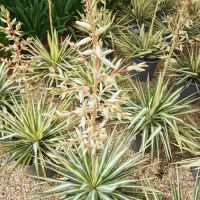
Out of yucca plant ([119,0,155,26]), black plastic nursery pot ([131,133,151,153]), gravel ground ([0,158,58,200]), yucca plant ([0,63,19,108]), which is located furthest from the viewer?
yucca plant ([119,0,155,26])

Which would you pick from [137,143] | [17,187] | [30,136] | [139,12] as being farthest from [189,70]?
[17,187]

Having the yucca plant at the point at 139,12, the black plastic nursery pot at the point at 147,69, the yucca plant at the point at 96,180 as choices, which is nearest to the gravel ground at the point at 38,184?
the yucca plant at the point at 96,180

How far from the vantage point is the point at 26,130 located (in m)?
2.49

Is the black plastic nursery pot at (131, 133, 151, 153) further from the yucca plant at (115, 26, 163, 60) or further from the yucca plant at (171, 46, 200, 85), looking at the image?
the yucca plant at (115, 26, 163, 60)

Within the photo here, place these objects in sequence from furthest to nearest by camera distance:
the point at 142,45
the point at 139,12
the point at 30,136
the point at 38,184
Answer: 1. the point at 139,12
2. the point at 142,45
3. the point at 38,184
4. the point at 30,136

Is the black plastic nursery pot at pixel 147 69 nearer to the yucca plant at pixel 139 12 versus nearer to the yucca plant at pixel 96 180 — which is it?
the yucca plant at pixel 139 12

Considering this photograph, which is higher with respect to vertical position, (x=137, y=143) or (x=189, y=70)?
(x=189, y=70)

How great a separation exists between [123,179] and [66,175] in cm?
37

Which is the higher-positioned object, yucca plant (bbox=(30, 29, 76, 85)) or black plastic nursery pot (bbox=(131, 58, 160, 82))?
black plastic nursery pot (bbox=(131, 58, 160, 82))

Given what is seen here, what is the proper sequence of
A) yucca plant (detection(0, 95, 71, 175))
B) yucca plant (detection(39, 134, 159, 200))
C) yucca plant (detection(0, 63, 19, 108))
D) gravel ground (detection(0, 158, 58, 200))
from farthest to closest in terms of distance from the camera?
yucca plant (detection(0, 63, 19, 108)), gravel ground (detection(0, 158, 58, 200)), yucca plant (detection(0, 95, 71, 175)), yucca plant (detection(39, 134, 159, 200))

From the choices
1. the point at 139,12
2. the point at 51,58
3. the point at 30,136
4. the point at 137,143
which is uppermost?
the point at 139,12

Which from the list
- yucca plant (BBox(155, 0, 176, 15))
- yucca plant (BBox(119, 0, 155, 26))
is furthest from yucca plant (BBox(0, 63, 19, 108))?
yucca plant (BBox(155, 0, 176, 15))

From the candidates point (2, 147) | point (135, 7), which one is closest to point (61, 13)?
point (135, 7)

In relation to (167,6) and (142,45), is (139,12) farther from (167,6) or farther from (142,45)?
(142,45)
